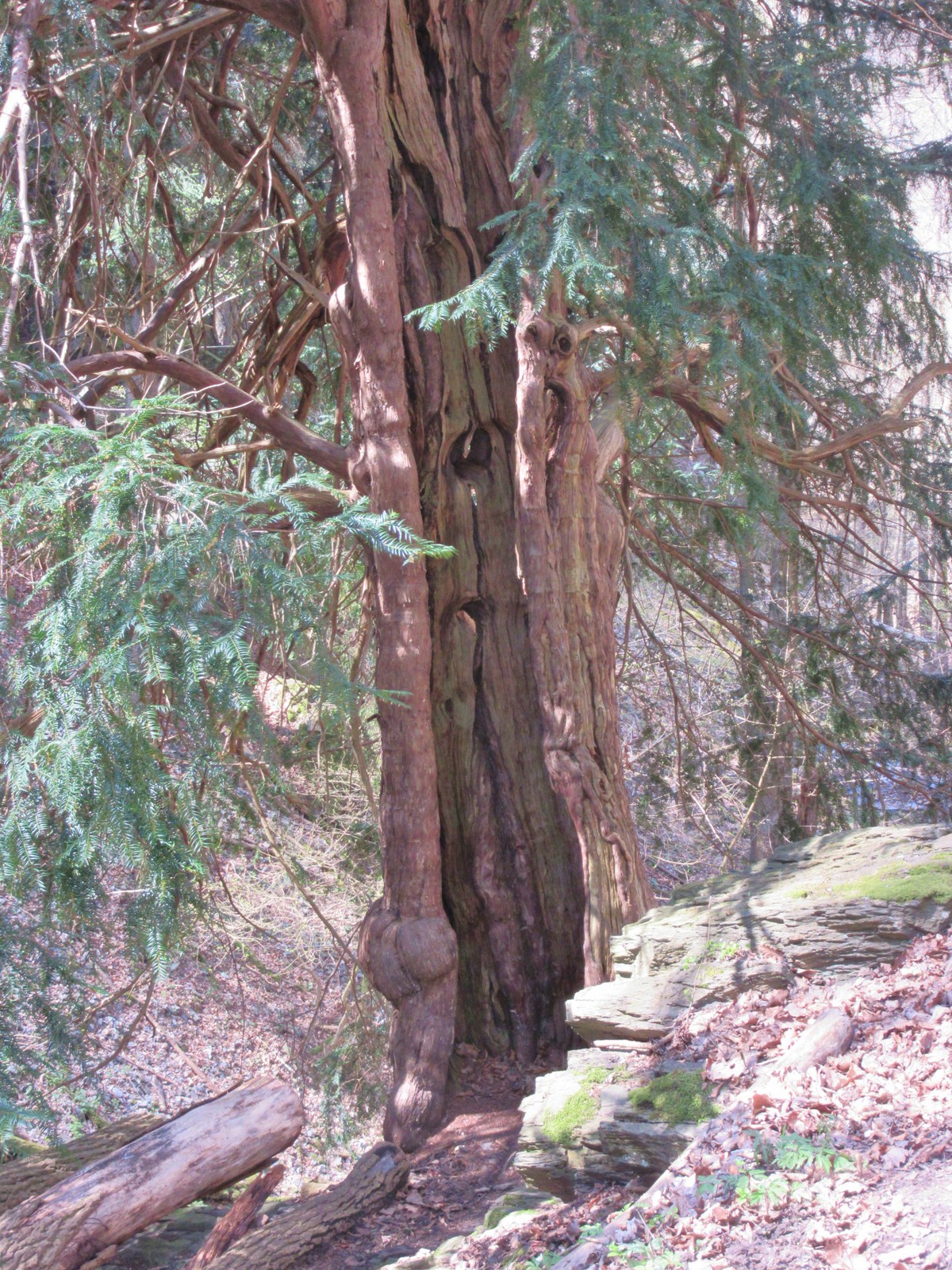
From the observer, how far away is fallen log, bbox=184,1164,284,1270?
4.08m

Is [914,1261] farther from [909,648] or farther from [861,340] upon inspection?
[909,648]

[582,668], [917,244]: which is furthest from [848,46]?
[582,668]

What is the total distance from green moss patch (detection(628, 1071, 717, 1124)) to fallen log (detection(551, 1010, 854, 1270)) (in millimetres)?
99

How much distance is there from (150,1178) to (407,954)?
1386mm

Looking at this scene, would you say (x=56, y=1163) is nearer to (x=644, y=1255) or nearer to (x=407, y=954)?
(x=407, y=954)

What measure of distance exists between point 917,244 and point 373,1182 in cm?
554

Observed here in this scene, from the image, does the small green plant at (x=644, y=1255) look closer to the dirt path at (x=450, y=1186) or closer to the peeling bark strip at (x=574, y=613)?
the dirt path at (x=450, y=1186)

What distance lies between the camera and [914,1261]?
92.8 inches

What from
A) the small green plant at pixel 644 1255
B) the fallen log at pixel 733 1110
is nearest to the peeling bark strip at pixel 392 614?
the fallen log at pixel 733 1110

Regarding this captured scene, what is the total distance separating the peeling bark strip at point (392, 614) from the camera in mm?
4809

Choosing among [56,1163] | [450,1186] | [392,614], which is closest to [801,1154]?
[450,1186]

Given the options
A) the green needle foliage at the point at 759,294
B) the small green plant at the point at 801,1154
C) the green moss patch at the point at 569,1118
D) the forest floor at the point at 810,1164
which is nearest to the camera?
the forest floor at the point at 810,1164

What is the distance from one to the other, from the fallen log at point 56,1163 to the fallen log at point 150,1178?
0.35m

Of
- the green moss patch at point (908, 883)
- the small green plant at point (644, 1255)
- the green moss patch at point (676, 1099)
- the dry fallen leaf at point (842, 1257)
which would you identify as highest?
the green moss patch at point (908, 883)
